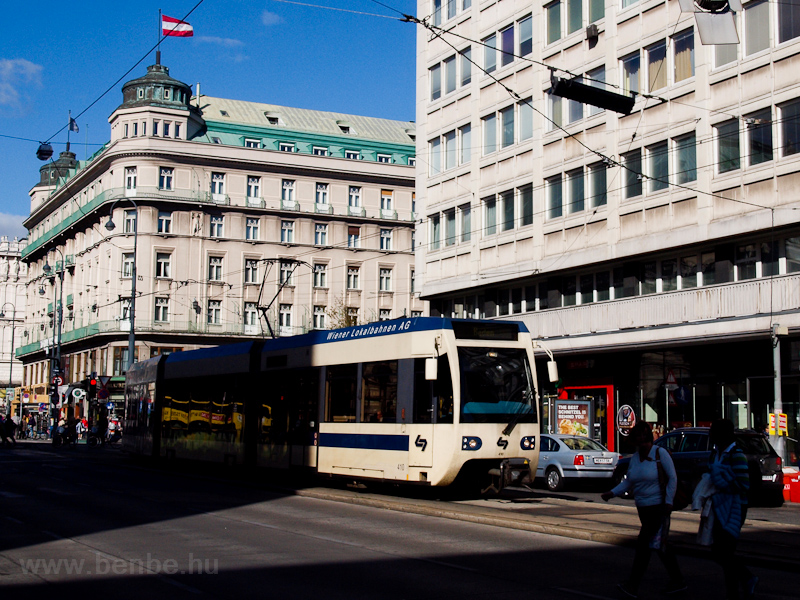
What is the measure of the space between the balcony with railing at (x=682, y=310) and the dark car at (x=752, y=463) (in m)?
5.53

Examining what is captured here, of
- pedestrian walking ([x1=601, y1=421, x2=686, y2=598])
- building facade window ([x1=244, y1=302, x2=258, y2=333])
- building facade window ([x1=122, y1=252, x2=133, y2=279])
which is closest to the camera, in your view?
pedestrian walking ([x1=601, y1=421, x2=686, y2=598])

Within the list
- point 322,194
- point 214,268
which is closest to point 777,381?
point 214,268

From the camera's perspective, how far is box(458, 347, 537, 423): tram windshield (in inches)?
678

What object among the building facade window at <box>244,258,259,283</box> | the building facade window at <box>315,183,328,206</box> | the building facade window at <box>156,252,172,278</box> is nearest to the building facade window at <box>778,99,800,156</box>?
the building facade window at <box>315,183,328,206</box>

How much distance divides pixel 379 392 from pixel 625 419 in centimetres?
1343

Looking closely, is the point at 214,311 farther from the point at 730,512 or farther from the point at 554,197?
the point at 730,512

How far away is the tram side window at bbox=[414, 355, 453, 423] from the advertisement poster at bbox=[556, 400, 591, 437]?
15415 mm

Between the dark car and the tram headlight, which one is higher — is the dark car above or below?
below

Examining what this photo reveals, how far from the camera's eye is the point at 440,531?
44.7 ft

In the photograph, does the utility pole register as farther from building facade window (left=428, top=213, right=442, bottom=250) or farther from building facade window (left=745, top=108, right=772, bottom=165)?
building facade window (left=428, top=213, right=442, bottom=250)

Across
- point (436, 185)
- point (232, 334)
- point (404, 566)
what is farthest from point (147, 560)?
point (232, 334)

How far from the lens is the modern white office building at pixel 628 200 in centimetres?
2584

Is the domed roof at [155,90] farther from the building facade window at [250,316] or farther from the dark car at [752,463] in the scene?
the dark car at [752,463]

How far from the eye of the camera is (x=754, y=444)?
20.0 meters
